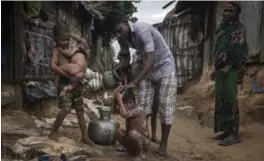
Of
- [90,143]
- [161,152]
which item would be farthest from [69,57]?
[161,152]

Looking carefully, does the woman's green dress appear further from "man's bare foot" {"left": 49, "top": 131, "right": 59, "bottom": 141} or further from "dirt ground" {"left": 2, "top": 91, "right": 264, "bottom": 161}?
"man's bare foot" {"left": 49, "top": 131, "right": 59, "bottom": 141}

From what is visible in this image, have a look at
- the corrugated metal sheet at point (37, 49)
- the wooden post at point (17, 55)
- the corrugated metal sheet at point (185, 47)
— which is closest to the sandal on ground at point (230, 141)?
the wooden post at point (17, 55)

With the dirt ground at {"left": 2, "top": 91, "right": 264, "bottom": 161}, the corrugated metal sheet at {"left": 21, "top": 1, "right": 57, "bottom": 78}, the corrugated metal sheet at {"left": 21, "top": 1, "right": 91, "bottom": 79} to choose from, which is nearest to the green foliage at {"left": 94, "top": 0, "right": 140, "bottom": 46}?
the corrugated metal sheet at {"left": 21, "top": 1, "right": 91, "bottom": 79}

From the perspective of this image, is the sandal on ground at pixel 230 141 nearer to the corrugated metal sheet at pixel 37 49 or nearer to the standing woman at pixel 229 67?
the standing woman at pixel 229 67

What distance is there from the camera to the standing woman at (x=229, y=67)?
5555 millimetres

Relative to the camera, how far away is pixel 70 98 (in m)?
4.46

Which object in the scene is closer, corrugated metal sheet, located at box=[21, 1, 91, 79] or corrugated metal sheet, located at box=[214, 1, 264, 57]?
corrugated metal sheet, located at box=[21, 1, 91, 79]

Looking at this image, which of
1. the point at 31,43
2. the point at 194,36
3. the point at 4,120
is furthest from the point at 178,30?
the point at 4,120

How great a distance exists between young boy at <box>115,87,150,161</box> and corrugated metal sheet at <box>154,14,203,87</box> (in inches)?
305

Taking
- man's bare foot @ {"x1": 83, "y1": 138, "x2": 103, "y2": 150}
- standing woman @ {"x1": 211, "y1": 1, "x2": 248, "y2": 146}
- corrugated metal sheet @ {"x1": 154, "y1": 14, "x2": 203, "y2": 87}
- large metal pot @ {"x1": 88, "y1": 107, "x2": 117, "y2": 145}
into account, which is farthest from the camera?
corrugated metal sheet @ {"x1": 154, "y1": 14, "x2": 203, "y2": 87}

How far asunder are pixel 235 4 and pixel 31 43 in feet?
11.1

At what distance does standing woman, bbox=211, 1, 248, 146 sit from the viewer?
555cm

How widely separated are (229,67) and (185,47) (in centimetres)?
704

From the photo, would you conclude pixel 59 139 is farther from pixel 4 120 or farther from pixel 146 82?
pixel 4 120
